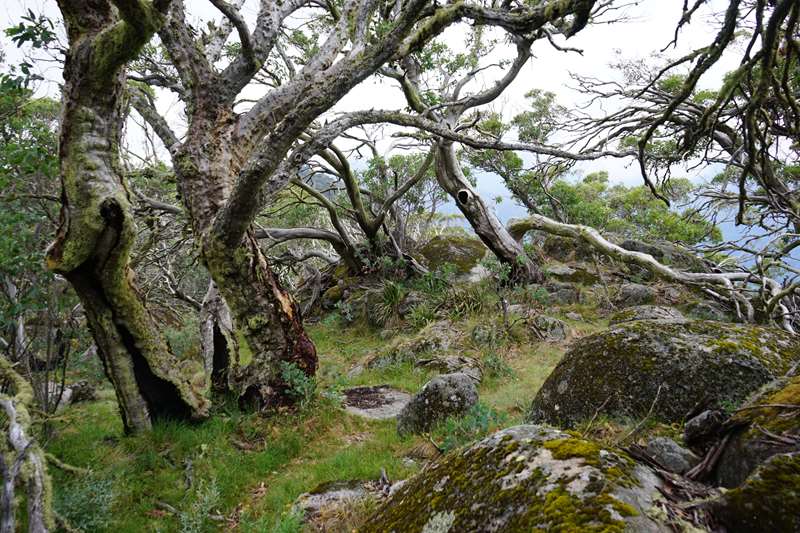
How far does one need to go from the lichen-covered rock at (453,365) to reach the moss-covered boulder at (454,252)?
5.69 m

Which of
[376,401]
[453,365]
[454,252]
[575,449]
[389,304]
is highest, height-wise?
[454,252]

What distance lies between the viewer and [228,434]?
529 cm

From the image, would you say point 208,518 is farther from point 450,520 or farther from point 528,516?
point 528,516

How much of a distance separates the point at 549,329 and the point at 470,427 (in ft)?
17.6

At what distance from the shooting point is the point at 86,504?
3.52 meters

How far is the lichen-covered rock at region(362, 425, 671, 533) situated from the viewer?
1498 millimetres

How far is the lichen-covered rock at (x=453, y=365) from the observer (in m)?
7.47

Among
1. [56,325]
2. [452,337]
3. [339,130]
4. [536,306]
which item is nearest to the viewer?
[56,325]

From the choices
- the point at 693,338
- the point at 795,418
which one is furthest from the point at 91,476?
the point at 693,338

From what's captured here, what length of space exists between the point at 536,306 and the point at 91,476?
905 centimetres

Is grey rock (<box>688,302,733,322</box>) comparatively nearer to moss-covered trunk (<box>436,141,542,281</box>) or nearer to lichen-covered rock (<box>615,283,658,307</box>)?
lichen-covered rock (<box>615,283,658,307</box>)

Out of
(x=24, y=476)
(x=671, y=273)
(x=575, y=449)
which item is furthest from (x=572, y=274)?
(x=24, y=476)

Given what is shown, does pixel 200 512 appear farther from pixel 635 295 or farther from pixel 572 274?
pixel 572 274

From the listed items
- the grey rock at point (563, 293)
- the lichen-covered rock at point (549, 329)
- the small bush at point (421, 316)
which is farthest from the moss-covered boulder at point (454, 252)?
the lichen-covered rock at point (549, 329)
